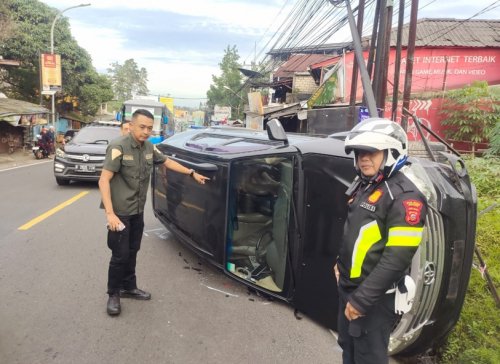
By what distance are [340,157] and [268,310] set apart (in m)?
1.61

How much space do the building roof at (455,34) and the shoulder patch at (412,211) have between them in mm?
13890

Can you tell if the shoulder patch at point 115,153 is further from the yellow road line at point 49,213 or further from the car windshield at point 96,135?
the car windshield at point 96,135

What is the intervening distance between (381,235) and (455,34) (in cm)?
1616

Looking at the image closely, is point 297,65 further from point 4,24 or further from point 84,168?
point 84,168

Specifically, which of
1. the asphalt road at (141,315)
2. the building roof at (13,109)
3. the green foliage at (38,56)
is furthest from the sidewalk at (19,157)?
the asphalt road at (141,315)

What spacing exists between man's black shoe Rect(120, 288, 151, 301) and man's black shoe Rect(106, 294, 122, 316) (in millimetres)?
246

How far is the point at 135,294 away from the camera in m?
3.61

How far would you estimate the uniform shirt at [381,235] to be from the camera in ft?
5.73

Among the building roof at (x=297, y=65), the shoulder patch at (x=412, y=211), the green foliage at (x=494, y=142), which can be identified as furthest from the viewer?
the building roof at (x=297, y=65)

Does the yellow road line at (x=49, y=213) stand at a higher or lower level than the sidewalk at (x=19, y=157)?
higher

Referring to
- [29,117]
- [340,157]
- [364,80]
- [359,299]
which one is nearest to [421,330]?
[359,299]

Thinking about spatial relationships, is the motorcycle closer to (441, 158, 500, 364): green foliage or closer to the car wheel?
the car wheel

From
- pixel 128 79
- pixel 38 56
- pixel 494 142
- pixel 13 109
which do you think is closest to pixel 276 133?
pixel 494 142

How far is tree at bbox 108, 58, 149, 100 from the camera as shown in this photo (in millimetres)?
87769
